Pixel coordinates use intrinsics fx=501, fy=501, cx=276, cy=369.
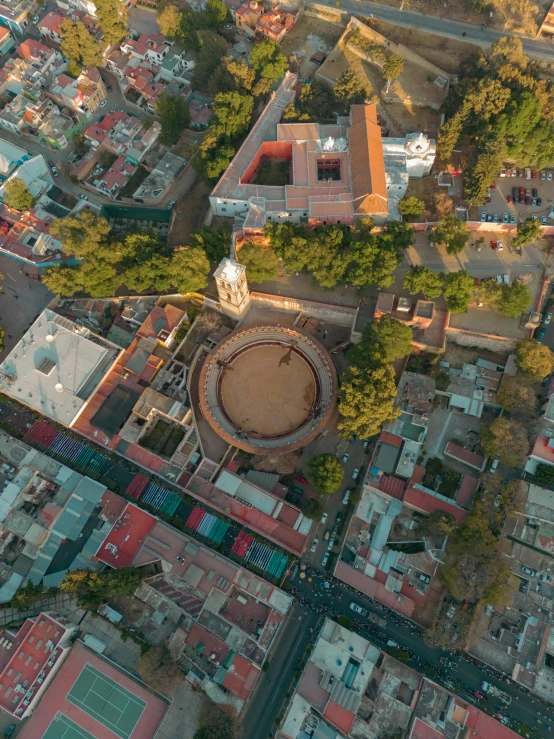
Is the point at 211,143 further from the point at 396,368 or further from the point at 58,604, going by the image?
the point at 58,604

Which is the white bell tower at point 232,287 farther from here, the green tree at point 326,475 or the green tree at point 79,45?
the green tree at point 79,45

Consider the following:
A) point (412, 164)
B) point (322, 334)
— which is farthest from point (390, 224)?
point (322, 334)

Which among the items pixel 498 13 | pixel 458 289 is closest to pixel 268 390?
pixel 458 289

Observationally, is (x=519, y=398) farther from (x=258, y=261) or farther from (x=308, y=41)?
(x=308, y=41)

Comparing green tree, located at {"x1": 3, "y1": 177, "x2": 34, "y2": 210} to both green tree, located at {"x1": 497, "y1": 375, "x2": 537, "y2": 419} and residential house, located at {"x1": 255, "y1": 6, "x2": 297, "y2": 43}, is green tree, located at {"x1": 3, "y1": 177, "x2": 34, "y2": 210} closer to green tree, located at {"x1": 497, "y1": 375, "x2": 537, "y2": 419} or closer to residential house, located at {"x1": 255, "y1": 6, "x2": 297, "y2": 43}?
residential house, located at {"x1": 255, "y1": 6, "x2": 297, "y2": 43}

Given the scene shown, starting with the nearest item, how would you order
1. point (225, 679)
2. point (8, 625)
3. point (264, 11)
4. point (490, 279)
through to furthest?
1. point (225, 679)
2. point (8, 625)
3. point (490, 279)
4. point (264, 11)
